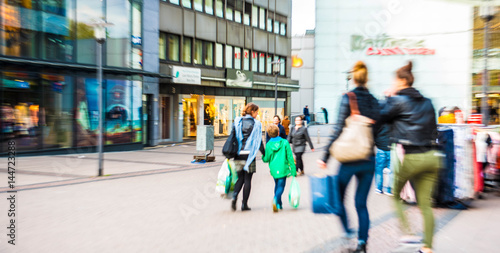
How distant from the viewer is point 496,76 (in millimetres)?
33469

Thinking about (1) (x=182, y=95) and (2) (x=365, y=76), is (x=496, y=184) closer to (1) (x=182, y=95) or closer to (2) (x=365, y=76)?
(2) (x=365, y=76)

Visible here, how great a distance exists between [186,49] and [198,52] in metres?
1.11

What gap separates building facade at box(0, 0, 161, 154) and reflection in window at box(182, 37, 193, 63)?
4.25 meters

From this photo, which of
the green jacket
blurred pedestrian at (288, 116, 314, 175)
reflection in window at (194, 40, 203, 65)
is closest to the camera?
the green jacket

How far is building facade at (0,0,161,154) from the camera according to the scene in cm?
1547

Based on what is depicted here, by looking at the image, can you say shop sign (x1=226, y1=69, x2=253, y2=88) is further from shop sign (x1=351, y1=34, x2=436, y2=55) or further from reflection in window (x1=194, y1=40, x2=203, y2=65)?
shop sign (x1=351, y1=34, x2=436, y2=55)

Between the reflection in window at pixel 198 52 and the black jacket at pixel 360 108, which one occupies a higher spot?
the reflection in window at pixel 198 52

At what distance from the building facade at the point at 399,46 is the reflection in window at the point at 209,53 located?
19.7m

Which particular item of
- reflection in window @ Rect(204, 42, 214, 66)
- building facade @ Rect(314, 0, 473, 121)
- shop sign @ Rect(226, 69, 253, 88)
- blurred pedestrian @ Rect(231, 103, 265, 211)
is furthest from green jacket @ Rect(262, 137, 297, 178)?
building facade @ Rect(314, 0, 473, 121)

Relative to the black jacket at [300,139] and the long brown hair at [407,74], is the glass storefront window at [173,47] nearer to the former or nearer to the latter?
the black jacket at [300,139]

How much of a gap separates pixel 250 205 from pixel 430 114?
4065mm

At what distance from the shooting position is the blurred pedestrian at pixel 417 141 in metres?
4.48

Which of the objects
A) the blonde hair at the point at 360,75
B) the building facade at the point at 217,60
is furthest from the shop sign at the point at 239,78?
the blonde hair at the point at 360,75

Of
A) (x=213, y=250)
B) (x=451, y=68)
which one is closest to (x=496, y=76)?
(x=451, y=68)
